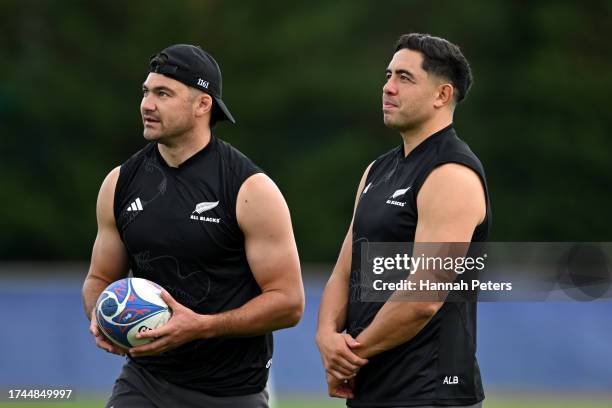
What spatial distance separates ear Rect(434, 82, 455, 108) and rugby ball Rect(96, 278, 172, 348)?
1727 millimetres

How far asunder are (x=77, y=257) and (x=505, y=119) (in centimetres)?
1078

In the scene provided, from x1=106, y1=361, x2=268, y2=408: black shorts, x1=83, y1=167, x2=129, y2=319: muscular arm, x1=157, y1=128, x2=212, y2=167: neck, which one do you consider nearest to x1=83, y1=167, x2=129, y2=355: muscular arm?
x1=83, y1=167, x2=129, y2=319: muscular arm

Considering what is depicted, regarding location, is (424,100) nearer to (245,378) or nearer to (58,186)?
(245,378)

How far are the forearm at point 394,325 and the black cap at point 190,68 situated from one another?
158 centimetres

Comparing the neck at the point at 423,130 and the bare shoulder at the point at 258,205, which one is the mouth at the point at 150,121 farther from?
the neck at the point at 423,130

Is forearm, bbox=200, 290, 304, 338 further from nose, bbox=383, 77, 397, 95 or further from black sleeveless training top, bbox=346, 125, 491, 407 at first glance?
nose, bbox=383, 77, 397, 95

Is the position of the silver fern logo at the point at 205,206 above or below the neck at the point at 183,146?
below

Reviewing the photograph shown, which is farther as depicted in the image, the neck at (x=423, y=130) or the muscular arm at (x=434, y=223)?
the neck at (x=423, y=130)

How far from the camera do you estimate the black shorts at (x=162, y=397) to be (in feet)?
22.2

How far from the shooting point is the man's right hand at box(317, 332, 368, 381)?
6.20 m

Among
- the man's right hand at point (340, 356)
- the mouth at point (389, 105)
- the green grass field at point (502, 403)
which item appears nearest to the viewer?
the man's right hand at point (340, 356)

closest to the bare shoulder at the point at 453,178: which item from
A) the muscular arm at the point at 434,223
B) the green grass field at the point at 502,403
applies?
the muscular arm at the point at 434,223

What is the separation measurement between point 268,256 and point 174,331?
65 centimetres

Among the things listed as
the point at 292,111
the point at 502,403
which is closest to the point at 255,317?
the point at 502,403
